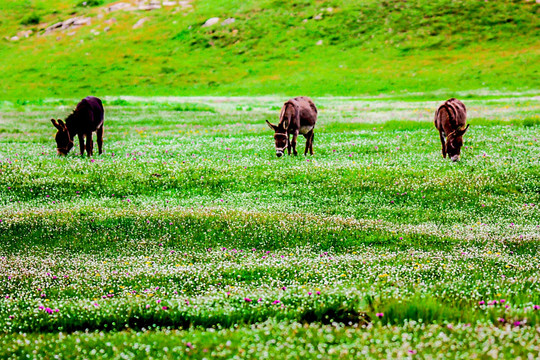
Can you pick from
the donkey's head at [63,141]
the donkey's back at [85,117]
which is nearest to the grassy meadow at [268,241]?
the donkey's head at [63,141]

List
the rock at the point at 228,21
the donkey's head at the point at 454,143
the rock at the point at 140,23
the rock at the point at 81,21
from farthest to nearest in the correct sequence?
the rock at the point at 81,21 < the rock at the point at 140,23 < the rock at the point at 228,21 < the donkey's head at the point at 454,143

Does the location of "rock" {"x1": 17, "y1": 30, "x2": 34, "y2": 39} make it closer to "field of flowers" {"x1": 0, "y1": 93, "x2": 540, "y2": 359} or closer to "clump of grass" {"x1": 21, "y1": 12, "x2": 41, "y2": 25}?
"clump of grass" {"x1": 21, "y1": 12, "x2": 41, "y2": 25}

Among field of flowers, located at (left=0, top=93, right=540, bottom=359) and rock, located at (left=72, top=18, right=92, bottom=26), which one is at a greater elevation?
rock, located at (left=72, top=18, right=92, bottom=26)

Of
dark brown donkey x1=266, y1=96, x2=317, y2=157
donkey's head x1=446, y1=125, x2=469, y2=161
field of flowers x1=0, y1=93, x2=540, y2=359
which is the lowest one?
field of flowers x1=0, y1=93, x2=540, y2=359

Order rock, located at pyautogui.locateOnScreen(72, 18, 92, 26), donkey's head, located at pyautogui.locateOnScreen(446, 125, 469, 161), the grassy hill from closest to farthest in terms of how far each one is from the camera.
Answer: donkey's head, located at pyautogui.locateOnScreen(446, 125, 469, 161), the grassy hill, rock, located at pyautogui.locateOnScreen(72, 18, 92, 26)

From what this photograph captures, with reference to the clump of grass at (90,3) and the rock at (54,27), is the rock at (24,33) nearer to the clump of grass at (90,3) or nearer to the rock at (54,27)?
the rock at (54,27)

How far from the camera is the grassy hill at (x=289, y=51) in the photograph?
80875mm

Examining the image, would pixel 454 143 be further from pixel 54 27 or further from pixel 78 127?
pixel 54 27

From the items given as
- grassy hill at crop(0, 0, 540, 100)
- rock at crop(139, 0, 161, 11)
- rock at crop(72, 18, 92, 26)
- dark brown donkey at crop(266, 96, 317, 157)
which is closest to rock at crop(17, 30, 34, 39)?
grassy hill at crop(0, 0, 540, 100)

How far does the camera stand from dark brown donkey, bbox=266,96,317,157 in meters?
21.1

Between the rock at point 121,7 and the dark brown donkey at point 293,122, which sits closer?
the dark brown donkey at point 293,122

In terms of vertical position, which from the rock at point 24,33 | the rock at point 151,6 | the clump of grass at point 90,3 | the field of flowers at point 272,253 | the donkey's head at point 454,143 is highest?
the clump of grass at point 90,3

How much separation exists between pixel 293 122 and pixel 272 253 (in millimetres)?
11884

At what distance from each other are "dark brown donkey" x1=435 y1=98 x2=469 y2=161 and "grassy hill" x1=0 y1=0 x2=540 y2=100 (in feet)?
154
